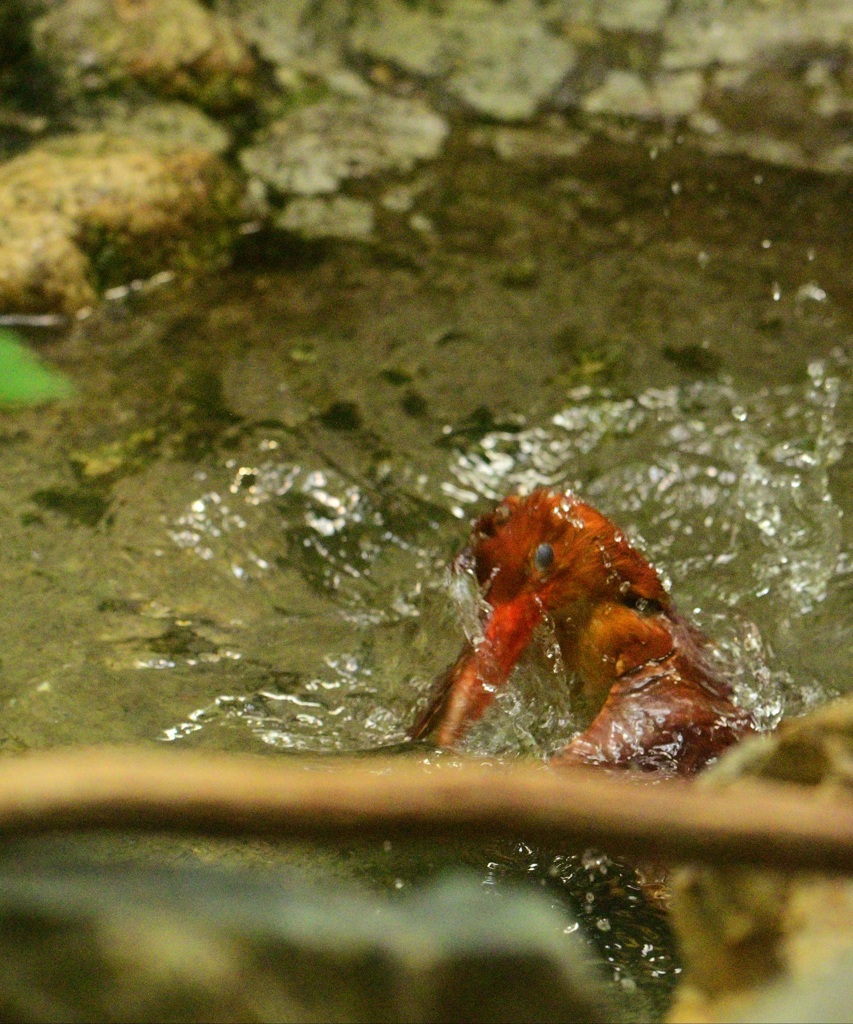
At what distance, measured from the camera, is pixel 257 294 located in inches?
135

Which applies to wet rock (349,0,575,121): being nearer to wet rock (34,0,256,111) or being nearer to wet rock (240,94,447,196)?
wet rock (240,94,447,196)

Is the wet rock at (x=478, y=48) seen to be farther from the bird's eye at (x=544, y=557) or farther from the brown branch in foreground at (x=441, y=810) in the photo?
the brown branch in foreground at (x=441, y=810)

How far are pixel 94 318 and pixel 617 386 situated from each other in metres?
1.60

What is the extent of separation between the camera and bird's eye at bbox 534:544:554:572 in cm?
192

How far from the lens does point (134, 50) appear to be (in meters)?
3.99

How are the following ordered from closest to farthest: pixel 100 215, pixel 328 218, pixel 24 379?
pixel 24 379, pixel 100 215, pixel 328 218

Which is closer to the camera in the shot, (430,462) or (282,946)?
(282,946)

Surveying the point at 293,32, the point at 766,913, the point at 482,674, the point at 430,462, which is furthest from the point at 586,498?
the point at 293,32

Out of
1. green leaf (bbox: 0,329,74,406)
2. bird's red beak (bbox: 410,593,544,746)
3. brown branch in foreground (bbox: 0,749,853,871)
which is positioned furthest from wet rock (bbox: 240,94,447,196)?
brown branch in foreground (bbox: 0,749,853,871)

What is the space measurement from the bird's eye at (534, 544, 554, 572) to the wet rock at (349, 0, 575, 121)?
9.11ft

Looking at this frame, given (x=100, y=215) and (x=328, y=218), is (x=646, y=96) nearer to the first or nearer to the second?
(x=328, y=218)

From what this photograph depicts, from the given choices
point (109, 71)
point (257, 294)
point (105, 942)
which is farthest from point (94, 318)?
point (105, 942)

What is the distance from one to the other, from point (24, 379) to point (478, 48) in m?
4.06

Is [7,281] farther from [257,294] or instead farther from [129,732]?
[129,732]
